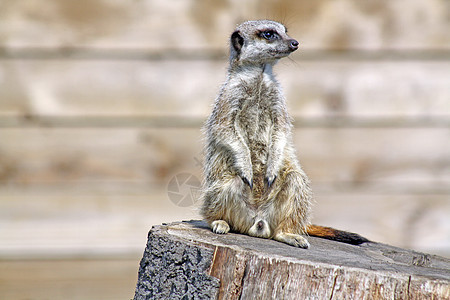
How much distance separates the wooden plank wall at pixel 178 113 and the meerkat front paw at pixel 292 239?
131 centimetres

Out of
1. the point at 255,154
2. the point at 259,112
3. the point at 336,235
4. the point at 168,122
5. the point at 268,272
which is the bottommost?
the point at 268,272

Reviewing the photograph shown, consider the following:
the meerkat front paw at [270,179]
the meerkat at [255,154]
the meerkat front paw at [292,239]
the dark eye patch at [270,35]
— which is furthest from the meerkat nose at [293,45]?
the meerkat front paw at [292,239]

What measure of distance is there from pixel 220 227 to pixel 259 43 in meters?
0.85

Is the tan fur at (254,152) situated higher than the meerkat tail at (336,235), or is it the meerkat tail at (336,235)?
the tan fur at (254,152)

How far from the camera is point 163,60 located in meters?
3.79

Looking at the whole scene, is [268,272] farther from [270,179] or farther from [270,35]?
[270,35]

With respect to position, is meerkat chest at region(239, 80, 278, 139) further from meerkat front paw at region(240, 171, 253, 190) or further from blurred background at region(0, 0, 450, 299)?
blurred background at region(0, 0, 450, 299)

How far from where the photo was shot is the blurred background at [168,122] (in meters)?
3.74

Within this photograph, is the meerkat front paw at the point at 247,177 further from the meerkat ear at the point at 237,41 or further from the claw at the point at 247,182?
the meerkat ear at the point at 237,41

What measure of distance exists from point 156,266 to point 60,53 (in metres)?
1.99

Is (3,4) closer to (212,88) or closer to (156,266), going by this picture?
(212,88)

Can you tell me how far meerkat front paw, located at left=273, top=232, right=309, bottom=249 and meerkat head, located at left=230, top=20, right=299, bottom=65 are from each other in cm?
79

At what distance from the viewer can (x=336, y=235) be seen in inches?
106

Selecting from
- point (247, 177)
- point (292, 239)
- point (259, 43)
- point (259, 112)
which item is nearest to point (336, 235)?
point (292, 239)
